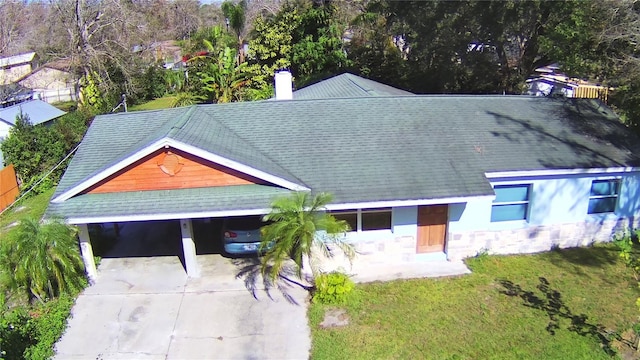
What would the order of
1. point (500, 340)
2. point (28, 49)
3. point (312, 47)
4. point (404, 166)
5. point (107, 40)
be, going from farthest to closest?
1. point (28, 49)
2. point (107, 40)
3. point (312, 47)
4. point (404, 166)
5. point (500, 340)

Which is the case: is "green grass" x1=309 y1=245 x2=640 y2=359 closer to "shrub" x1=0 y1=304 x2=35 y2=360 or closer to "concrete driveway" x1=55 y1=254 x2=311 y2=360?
"concrete driveway" x1=55 y1=254 x2=311 y2=360

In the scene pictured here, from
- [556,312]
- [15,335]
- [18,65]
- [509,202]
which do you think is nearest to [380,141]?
[509,202]

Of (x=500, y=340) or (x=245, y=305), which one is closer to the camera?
(x=500, y=340)

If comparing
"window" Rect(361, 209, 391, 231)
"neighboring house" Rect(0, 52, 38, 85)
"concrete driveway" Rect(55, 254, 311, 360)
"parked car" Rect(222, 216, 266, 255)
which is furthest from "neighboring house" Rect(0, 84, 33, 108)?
"window" Rect(361, 209, 391, 231)

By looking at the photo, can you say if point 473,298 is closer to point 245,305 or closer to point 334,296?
point 334,296

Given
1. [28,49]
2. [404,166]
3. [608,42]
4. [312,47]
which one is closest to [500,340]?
[404,166]

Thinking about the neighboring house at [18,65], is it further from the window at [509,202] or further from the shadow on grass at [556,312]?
the shadow on grass at [556,312]

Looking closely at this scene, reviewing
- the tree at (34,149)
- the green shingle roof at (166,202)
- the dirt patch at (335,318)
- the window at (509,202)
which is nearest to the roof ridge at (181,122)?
the green shingle roof at (166,202)
